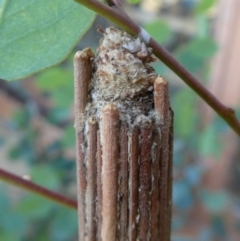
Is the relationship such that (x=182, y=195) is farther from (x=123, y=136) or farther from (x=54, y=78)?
(x=123, y=136)

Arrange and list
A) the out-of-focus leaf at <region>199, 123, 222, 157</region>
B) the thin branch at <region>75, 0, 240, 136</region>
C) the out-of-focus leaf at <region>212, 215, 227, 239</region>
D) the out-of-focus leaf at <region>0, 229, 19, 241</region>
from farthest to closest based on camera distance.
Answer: the out-of-focus leaf at <region>212, 215, 227, 239</region>
the out-of-focus leaf at <region>199, 123, 222, 157</region>
the out-of-focus leaf at <region>0, 229, 19, 241</region>
the thin branch at <region>75, 0, 240, 136</region>

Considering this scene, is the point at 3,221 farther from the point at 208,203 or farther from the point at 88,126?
the point at 88,126

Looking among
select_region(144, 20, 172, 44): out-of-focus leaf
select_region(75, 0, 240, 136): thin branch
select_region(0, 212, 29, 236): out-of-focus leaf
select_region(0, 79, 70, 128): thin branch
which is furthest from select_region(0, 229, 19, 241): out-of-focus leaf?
select_region(75, 0, 240, 136): thin branch

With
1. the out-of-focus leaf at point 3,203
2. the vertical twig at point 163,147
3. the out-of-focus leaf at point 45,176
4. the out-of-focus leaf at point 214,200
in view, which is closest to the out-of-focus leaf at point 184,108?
the out-of-focus leaf at point 214,200

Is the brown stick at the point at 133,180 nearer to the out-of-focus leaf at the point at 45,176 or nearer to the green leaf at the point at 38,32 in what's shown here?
the green leaf at the point at 38,32

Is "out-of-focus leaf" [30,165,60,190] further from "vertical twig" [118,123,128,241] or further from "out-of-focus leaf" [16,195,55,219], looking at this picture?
"vertical twig" [118,123,128,241]

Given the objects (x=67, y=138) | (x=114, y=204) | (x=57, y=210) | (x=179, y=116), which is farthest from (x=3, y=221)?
(x=114, y=204)

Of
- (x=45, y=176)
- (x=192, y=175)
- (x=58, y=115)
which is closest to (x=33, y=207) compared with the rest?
(x=45, y=176)
